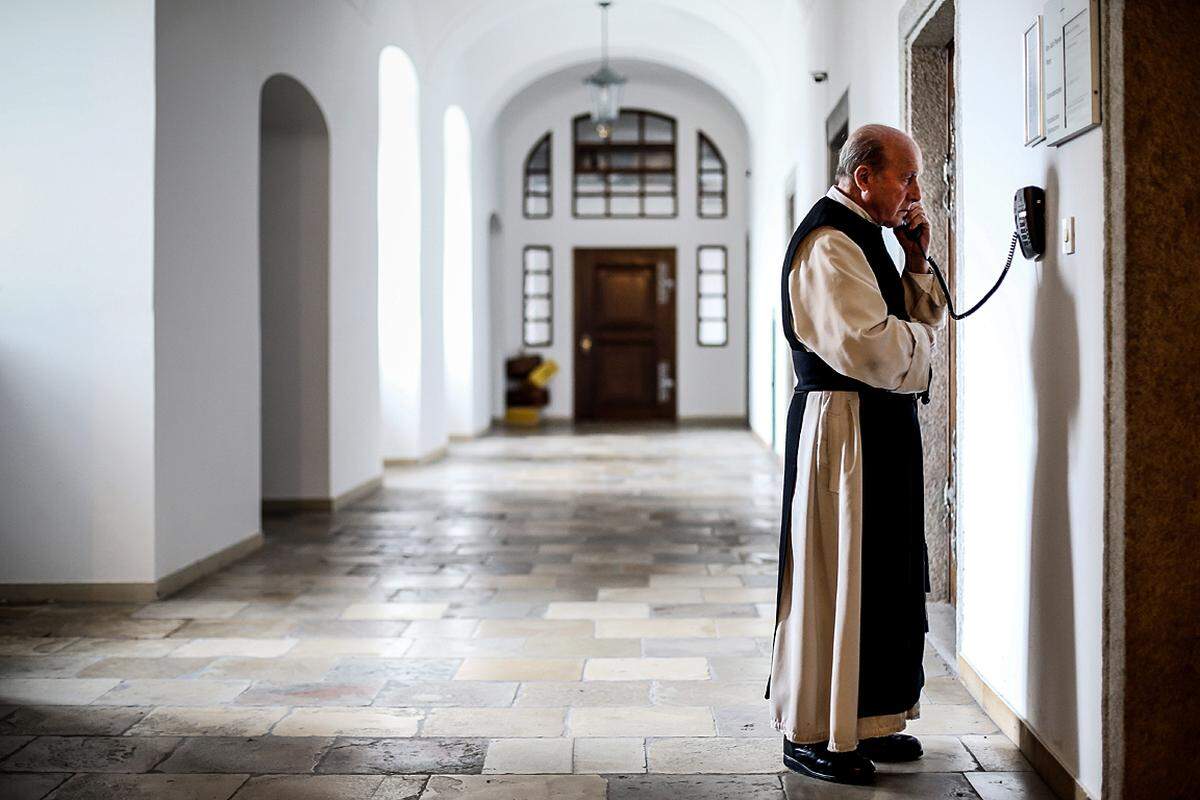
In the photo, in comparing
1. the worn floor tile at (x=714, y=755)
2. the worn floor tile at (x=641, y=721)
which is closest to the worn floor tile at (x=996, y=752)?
the worn floor tile at (x=714, y=755)

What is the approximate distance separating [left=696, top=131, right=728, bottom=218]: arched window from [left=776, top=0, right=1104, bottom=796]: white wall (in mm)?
12719

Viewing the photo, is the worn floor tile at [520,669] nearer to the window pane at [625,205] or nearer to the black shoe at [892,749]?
the black shoe at [892,749]

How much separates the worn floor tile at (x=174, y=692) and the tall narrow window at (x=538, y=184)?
1297cm

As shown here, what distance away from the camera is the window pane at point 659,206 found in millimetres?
16172

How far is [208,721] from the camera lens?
10.6ft

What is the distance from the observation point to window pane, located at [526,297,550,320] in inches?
638

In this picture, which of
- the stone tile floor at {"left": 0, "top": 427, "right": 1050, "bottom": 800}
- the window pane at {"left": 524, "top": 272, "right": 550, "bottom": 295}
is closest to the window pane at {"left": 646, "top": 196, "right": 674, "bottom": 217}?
the window pane at {"left": 524, "top": 272, "right": 550, "bottom": 295}

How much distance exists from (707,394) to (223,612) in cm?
1214

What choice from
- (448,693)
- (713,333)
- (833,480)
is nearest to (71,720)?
(448,693)

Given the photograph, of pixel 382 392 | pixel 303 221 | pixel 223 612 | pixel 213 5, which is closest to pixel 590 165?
pixel 382 392

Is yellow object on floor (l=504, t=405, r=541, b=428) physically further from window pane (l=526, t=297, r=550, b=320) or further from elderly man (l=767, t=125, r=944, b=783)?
elderly man (l=767, t=125, r=944, b=783)

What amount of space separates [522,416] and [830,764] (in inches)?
507

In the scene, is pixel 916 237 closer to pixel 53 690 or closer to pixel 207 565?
pixel 53 690

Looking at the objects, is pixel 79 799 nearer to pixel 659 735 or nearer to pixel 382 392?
pixel 659 735
